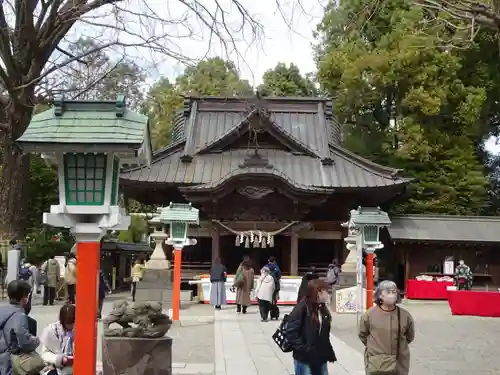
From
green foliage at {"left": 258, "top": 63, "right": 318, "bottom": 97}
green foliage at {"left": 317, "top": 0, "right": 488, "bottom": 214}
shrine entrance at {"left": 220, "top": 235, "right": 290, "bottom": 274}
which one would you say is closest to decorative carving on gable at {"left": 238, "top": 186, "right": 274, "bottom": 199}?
shrine entrance at {"left": 220, "top": 235, "right": 290, "bottom": 274}

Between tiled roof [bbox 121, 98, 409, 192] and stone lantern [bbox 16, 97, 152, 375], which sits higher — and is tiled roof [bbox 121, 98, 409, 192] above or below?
above

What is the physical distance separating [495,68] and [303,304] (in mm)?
28139

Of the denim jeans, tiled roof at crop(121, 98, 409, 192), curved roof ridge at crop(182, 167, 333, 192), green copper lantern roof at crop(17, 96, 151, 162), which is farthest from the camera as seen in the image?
tiled roof at crop(121, 98, 409, 192)

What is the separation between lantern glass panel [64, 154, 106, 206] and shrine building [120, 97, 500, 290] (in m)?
15.9

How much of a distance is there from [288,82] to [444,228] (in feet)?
70.9

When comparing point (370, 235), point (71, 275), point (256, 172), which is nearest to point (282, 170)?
point (256, 172)

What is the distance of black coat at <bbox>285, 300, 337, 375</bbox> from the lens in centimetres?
623

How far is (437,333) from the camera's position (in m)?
14.3

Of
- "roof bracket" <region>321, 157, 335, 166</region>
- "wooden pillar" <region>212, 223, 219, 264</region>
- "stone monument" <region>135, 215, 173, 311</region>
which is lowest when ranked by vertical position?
"stone monument" <region>135, 215, 173, 311</region>

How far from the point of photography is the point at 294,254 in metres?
23.3

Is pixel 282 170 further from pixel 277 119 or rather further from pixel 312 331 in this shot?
pixel 312 331

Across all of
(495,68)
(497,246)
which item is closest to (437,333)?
(497,246)

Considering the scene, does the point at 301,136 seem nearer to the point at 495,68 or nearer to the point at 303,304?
the point at 495,68

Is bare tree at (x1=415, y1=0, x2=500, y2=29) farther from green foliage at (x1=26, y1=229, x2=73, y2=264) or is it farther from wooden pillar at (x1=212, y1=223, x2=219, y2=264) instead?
green foliage at (x1=26, y1=229, x2=73, y2=264)
